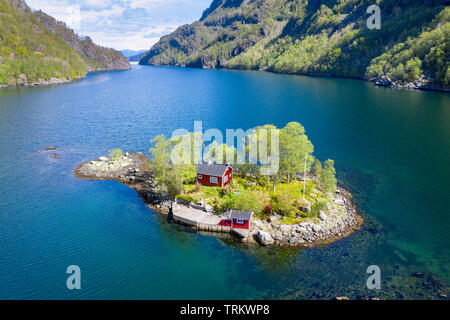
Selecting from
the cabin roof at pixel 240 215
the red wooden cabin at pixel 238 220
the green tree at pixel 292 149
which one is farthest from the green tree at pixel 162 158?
the green tree at pixel 292 149

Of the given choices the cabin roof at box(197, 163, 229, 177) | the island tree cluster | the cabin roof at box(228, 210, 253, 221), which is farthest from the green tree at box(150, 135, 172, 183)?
the cabin roof at box(228, 210, 253, 221)

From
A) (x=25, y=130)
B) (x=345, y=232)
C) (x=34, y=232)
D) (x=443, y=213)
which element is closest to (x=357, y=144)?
(x=443, y=213)

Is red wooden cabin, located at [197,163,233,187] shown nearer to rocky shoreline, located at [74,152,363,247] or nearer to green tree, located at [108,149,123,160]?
rocky shoreline, located at [74,152,363,247]

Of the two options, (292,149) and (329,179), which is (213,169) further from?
(329,179)

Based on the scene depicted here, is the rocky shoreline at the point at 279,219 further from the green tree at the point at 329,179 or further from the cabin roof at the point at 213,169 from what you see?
the cabin roof at the point at 213,169

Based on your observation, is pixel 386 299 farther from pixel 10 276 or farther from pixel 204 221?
pixel 10 276
